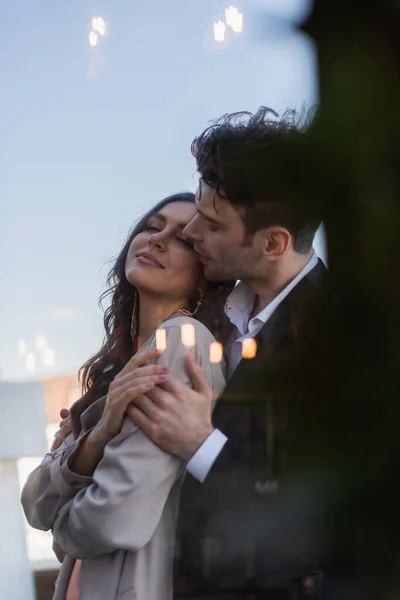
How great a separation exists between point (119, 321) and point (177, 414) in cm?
39

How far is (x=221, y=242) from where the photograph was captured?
1.29m

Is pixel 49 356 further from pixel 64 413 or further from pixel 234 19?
pixel 234 19

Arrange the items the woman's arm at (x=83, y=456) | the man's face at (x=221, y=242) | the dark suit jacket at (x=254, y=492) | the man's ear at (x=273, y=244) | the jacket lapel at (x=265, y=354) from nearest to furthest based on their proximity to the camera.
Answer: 1. the dark suit jacket at (x=254, y=492)
2. the jacket lapel at (x=265, y=354)
3. the man's ear at (x=273, y=244)
4. the woman's arm at (x=83, y=456)
5. the man's face at (x=221, y=242)

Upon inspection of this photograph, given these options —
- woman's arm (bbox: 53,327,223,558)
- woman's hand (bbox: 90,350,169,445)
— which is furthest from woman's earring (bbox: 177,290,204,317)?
woman's arm (bbox: 53,327,223,558)

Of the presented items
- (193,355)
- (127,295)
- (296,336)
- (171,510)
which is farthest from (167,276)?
(296,336)

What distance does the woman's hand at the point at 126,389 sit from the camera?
1.10m

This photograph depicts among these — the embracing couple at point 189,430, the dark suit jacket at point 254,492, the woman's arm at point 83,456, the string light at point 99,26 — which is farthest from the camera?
the string light at point 99,26

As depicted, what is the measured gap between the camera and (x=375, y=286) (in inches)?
14.5

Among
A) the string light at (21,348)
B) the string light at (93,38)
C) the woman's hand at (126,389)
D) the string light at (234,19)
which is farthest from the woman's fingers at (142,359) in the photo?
the string light at (93,38)

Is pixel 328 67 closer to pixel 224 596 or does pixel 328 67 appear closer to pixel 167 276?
pixel 224 596

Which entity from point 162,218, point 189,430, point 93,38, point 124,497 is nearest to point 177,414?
point 189,430

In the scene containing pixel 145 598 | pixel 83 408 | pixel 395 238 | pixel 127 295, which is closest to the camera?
pixel 395 238

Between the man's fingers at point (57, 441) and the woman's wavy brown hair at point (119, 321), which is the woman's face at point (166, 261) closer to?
the woman's wavy brown hair at point (119, 321)

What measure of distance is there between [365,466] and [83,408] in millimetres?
1044
